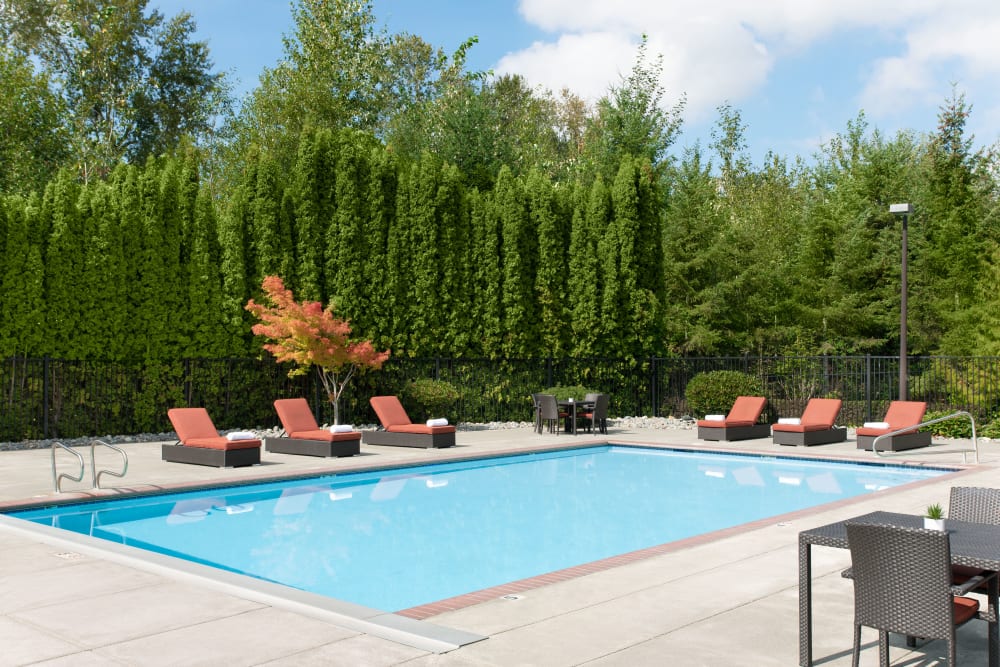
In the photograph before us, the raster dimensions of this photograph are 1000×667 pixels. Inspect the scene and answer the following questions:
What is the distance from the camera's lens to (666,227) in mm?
31734

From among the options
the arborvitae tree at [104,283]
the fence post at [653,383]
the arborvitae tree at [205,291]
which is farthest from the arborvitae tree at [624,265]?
the arborvitae tree at [104,283]

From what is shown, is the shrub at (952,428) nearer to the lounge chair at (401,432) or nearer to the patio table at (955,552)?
the lounge chair at (401,432)

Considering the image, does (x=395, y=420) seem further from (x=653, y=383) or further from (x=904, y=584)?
(x=904, y=584)

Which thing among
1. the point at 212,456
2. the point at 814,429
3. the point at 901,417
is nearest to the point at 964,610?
the point at 212,456

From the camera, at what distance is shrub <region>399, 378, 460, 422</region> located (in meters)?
21.2

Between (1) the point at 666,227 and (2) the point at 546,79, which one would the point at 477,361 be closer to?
(1) the point at 666,227

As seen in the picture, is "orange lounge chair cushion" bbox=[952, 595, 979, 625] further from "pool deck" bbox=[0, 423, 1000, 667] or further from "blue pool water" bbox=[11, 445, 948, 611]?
"blue pool water" bbox=[11, 445, 948, 611]

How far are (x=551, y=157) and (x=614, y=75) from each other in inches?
292

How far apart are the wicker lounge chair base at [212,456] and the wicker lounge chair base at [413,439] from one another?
3.97m

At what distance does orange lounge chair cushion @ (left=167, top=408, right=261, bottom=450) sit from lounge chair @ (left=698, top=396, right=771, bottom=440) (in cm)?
1002

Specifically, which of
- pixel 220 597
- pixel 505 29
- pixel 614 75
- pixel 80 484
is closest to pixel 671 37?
pixel 614 75

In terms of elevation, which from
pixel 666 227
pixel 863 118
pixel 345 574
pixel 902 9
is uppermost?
pixel 863 118

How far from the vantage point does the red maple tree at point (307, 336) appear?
63.3 ft

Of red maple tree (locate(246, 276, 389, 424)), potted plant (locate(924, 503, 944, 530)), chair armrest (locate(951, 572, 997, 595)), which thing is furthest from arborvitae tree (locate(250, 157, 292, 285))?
chair armrest (locate(951, 572, 997, 595))
